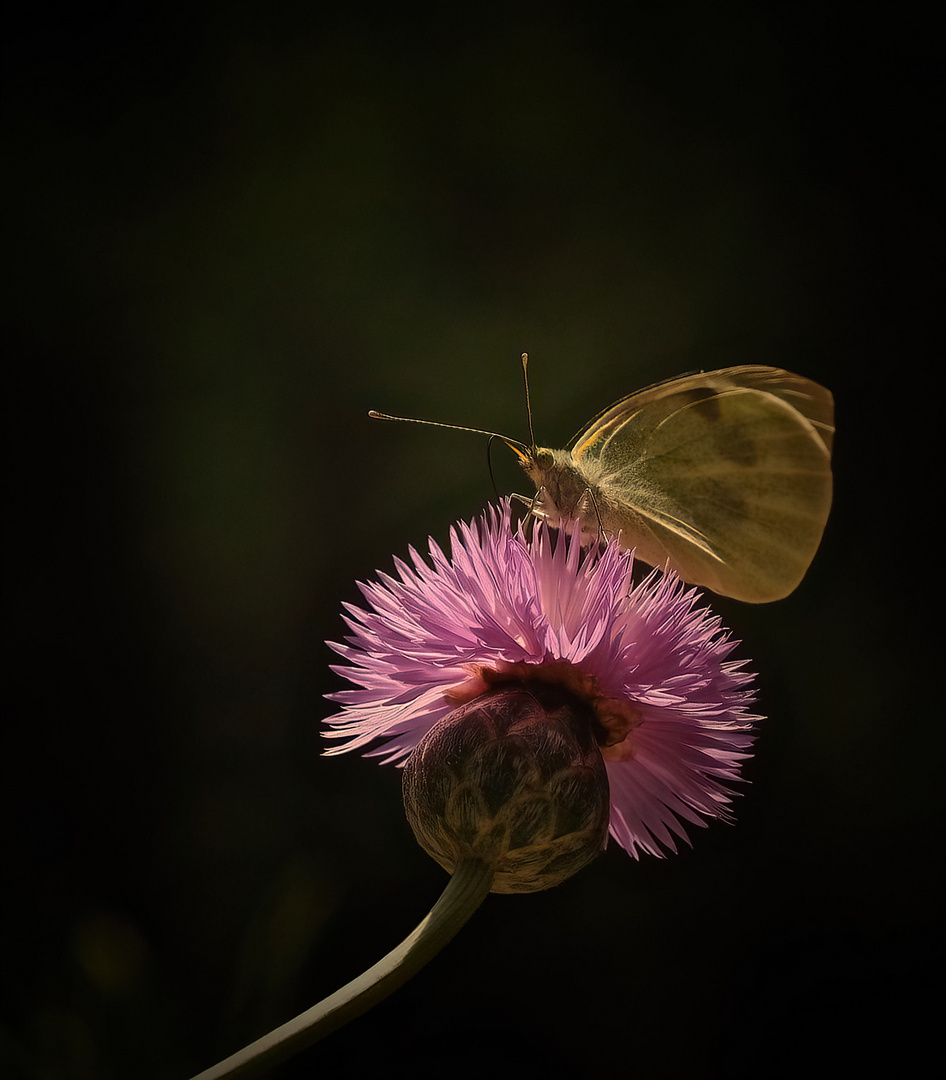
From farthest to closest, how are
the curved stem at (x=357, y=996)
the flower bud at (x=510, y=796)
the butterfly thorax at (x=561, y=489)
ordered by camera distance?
1. the butterfly thorax at (x=561, y=489)
2. the flower bud at (x=510, y=796)
3. the curved stem at (x=357, y=996)

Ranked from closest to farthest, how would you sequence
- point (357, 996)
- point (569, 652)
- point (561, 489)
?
point (357, 996), point (569, 652), point (561, 489)

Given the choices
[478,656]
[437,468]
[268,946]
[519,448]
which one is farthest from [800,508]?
[437,468]

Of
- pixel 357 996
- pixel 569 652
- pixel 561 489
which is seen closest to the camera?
pixel 357 996

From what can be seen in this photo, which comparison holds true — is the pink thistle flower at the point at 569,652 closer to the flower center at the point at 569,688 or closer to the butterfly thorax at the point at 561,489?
the flower center at the point at 569,688

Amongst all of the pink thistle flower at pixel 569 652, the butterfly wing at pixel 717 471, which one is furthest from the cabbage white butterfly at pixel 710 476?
the pink thistle flower at pixel 569 652

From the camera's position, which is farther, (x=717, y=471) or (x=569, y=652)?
(x=717, y=471)

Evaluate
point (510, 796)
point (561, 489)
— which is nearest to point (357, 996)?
point (510, 796)

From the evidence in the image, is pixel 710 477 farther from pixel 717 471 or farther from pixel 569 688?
pixel 569 688
